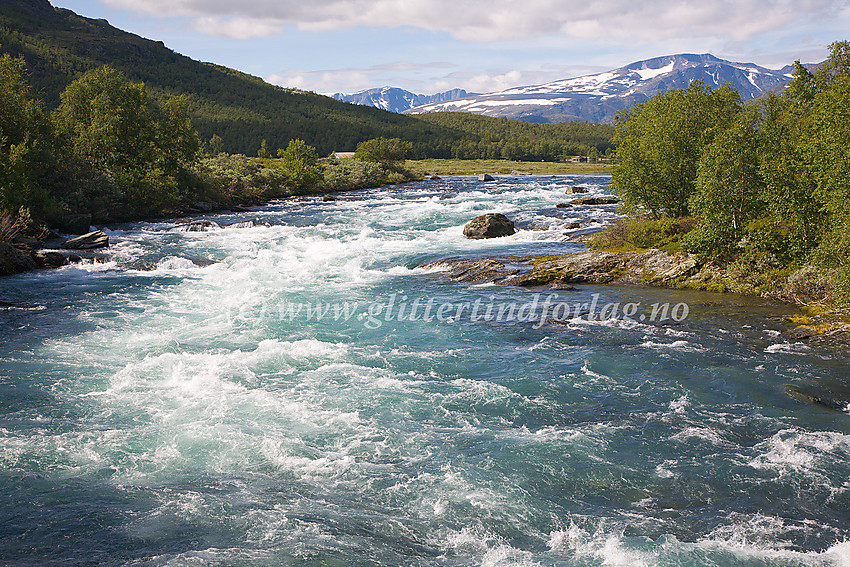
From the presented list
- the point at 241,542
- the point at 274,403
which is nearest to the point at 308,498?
the point at 241,542

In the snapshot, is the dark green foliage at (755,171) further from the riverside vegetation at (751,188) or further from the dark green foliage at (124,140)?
the dark green foliage at (124,140)

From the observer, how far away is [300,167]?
86.9m

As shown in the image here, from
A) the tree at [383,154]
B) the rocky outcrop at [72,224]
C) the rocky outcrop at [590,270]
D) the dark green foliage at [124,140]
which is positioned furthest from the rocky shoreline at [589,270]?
the tree at [383,154]

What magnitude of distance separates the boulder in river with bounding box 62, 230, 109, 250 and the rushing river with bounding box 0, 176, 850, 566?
11.7 metres

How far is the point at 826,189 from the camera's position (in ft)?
68.5

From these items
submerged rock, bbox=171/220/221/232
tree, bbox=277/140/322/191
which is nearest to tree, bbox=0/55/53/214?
submerged rock, bbox=171/220/221/232

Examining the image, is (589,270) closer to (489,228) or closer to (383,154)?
(489,228)

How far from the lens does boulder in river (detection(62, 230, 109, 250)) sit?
122ft

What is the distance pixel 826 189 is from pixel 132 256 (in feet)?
119

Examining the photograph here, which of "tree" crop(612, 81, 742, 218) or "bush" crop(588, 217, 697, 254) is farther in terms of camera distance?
"tree" crop(612, 81, 742, 218)

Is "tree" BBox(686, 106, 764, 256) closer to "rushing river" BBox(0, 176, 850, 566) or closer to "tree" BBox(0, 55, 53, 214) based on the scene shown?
"rushing river" BBox(0, 176, 850, 566)

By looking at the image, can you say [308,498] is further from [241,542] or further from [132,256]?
[132,256]

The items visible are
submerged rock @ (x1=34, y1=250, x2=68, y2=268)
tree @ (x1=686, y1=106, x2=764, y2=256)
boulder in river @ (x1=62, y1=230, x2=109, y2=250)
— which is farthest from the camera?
boulder in river @ (x1=62, y1=230, x2=109, y2=250)

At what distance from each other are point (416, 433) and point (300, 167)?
78521 millimetres
